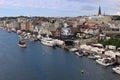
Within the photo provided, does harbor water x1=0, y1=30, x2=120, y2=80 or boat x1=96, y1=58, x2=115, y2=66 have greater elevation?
boat x1=96, y1=58, x2=115, y2=66

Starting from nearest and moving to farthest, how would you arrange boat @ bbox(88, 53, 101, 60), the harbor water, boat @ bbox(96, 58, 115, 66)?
the harbor water → boat @ bbox(96, 58, 115, 66) → boat @ bbox(88, 53, 101, 60)

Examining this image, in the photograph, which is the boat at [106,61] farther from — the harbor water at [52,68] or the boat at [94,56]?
the boat at [94,56]

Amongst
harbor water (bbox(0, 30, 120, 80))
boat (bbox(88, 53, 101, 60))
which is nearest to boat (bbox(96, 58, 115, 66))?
harbor water (bbox(0, 30, 120, 80))

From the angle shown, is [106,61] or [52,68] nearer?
[52,68]

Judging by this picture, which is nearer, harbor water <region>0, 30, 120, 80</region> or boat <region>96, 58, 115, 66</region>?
harbor water <region>0, 30, 120, 80</region>

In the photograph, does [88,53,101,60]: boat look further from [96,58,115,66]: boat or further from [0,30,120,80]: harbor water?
[96,58,115,66]: boat

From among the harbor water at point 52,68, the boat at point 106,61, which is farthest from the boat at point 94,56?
the boat at point 106,61

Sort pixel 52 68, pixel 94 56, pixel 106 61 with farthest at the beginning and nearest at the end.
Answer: pixel 94 56 → pixel 106 61 → pixel 52 68

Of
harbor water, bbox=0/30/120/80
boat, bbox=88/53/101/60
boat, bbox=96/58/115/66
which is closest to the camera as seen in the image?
harbor water, bbox=0/30/120/80

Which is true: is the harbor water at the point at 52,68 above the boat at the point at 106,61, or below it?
below

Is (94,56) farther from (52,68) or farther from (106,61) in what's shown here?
(52,68)

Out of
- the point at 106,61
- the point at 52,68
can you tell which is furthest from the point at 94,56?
the point at 52,68
